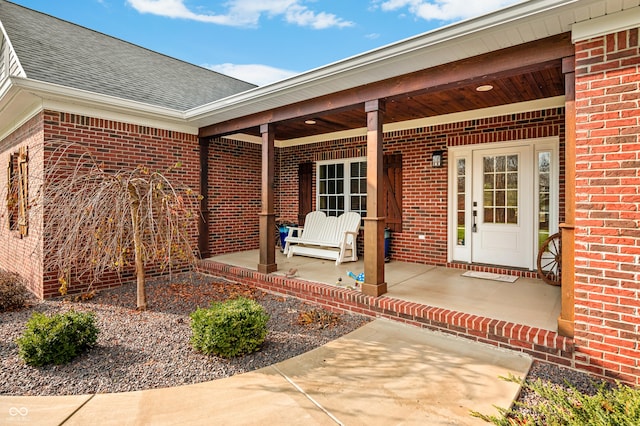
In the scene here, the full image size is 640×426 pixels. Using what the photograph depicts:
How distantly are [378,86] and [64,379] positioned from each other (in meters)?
4.22

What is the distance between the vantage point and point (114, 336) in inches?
143

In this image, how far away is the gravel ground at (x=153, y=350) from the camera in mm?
2719

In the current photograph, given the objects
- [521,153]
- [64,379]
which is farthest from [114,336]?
[521,153]

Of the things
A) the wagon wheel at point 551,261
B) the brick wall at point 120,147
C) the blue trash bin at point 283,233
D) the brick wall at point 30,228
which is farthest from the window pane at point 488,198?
the brick wall at point 30,228

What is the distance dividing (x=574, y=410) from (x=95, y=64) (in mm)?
8205

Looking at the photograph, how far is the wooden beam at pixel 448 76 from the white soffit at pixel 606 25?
180mm

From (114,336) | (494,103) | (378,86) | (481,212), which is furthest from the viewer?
(481,212)

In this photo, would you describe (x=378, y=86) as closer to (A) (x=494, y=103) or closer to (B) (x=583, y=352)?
(A) (x=494, y=103)

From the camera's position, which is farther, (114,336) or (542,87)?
(542,87)

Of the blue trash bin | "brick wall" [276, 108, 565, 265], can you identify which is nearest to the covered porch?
"brick wall" [276, 108, 565, 265]

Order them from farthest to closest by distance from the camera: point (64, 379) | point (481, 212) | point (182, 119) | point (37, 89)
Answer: point (182, 119) → point (481, 212) → point (37, 89) → point (64, 379)

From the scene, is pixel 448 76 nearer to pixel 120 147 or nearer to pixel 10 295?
pixel 120 147

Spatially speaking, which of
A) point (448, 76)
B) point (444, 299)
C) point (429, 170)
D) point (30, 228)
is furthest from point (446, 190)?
point (30, 228)

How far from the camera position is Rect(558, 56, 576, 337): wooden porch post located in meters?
2.92
